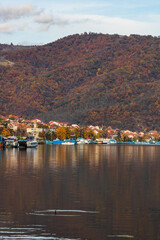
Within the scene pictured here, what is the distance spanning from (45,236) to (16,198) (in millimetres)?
9967

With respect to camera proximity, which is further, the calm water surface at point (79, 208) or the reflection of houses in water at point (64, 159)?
the reflection of houses in water at point (64, 159)

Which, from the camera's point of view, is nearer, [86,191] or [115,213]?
[115,213]

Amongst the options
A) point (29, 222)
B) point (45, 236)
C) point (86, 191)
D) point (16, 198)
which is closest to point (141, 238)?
point (45, 236)

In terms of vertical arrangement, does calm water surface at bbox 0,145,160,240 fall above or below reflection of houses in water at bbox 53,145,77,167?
below

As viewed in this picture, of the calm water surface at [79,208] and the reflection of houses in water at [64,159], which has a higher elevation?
the reflection of houses in water at [64,159]

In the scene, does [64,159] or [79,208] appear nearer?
[79,208]

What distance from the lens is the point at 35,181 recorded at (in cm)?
3897

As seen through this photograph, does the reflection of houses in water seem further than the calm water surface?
Yes

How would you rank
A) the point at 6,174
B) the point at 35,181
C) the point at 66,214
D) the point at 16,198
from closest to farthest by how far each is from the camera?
the point at 66,214 → the point at 16,198 → the point at 35,181 → the point at 6,174

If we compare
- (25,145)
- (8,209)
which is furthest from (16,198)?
(25,145)

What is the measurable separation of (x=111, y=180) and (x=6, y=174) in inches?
408

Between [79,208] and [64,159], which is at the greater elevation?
[64,159]

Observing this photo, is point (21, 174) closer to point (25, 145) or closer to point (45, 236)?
point (45, 236)

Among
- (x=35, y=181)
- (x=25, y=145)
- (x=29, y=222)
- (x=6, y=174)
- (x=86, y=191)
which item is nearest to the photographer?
(x=29, y=222)
